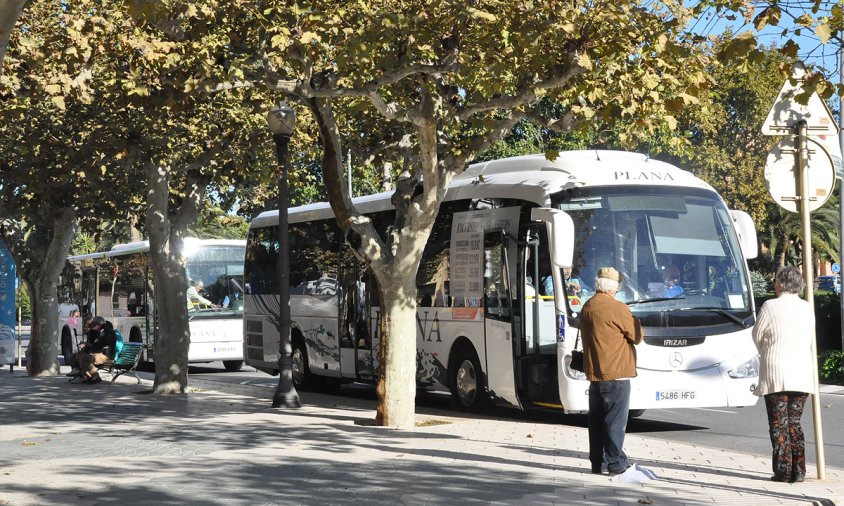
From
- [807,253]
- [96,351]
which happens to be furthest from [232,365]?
[807,253]

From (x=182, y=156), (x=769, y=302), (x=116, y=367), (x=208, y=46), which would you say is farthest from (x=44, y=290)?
(x=769, y=302)

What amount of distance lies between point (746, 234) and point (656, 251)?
1497 mm

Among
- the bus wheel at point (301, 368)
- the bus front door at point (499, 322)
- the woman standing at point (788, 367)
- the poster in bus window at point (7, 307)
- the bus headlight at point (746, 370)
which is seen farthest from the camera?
the poster in bus window at point (7, 307)

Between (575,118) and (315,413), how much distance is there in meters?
6.12

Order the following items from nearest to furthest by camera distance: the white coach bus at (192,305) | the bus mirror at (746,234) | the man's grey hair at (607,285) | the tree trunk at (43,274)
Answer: the man's grey hair at (607,285), the bus mirror at (746,234), the tree trunk at (43,274), the white coach bus at (192,305)

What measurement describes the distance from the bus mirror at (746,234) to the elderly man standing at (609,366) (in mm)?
5415

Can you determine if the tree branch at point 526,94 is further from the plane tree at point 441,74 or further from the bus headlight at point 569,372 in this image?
the bus headlight at point 569,372

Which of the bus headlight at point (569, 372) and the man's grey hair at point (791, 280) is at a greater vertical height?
the man's grey hair at point (791, 280)

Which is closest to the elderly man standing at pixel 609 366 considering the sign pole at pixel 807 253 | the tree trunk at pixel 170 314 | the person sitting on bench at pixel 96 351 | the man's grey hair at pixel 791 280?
the man's grey hair at pixel 791 280

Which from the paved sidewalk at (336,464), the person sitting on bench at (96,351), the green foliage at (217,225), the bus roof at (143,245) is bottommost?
the paved sidewalk at (336,464)

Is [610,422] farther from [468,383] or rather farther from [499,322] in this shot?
[468,383]

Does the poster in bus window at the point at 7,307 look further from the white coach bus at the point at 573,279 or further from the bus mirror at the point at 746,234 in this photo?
the bus mirror at the point at 746,234

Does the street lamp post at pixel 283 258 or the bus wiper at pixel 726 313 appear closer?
the bus wiper at pixel 726 313

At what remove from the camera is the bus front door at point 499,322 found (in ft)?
52.0
